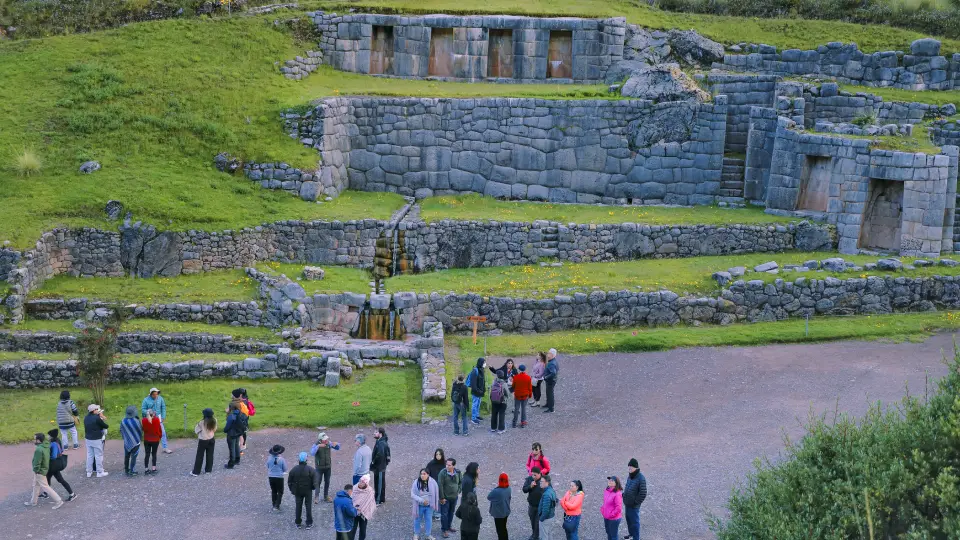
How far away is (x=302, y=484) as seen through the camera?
19969 mm

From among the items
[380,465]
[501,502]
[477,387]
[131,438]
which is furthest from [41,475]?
[477,387]

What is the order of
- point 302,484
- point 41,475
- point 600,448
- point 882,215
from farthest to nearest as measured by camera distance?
point 882,215 → point 600,448 → point 41,475 → point 302,484

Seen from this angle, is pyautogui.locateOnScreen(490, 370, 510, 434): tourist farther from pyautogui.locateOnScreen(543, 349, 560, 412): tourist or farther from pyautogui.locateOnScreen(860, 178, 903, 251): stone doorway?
pyautogui.locateOnScreen(860, 178, 903, 251): stone doorway

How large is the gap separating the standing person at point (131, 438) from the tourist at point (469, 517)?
7.19 m

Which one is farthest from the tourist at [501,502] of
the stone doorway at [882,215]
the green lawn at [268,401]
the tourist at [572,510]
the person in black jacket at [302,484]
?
the stone doorway at [882,215]

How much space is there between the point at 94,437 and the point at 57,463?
1233 millimetres

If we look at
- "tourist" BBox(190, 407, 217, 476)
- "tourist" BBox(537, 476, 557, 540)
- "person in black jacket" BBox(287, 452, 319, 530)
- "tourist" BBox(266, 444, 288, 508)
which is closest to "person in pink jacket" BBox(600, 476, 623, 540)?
"tourist" BBox(537, 476, 557, 540)

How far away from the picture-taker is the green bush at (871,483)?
13.8 m

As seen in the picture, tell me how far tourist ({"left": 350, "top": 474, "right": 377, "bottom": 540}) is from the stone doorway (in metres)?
21.1

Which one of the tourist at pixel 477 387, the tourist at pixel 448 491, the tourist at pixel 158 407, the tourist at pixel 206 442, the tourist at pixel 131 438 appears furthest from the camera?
the tourist at pixel 477 387

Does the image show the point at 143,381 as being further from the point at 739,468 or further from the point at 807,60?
the point at 807,60

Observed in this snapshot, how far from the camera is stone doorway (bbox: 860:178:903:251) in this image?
34469 mm

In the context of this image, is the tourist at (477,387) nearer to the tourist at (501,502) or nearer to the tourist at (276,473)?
the tourist at (276,473)

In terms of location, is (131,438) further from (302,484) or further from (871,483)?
(871,483)
